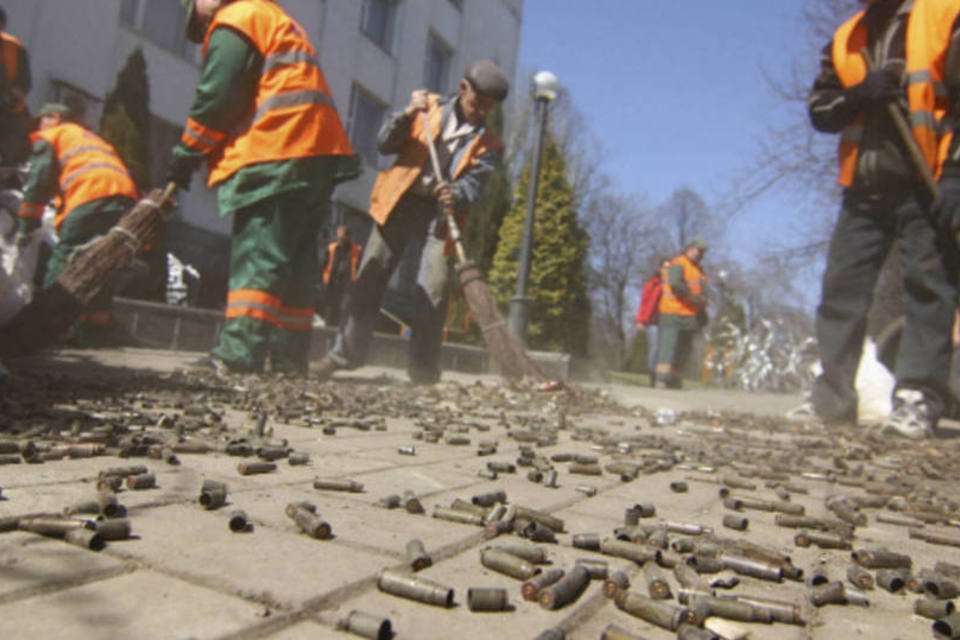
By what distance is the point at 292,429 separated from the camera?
12.5ft

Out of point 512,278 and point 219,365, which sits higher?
point 512,278

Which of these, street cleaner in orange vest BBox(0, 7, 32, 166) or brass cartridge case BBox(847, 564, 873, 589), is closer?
brass cartridge case BBox(847, 564, 873, 589)

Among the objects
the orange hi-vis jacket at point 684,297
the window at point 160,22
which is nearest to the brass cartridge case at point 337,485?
the orange hi-vis jacket at point 684,297

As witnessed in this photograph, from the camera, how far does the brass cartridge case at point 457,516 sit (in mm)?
2193

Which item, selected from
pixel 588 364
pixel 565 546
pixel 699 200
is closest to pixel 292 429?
pixel 565 546

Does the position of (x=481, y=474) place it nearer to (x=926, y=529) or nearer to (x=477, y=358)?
(x=926, y=529)

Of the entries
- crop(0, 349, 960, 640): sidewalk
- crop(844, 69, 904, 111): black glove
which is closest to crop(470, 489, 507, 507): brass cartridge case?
crop(0, 349, 960, 640): sidewalk

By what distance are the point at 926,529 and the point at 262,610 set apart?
2272mm

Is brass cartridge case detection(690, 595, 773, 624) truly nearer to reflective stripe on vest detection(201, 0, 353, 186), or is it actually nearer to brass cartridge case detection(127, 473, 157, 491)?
brass cartridge case detection(127, 473, 157, 491)

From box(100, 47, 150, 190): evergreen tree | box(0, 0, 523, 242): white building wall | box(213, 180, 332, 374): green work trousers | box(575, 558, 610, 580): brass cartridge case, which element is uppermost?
box(0, 0, 523, 242): white building wall

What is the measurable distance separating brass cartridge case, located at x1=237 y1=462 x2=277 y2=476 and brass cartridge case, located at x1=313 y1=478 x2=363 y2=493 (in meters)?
0.23

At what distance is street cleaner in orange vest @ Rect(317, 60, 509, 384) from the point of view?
743 centimetres

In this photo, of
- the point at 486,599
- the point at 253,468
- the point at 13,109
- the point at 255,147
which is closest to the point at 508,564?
the point at 486,599

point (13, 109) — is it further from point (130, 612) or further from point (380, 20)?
point (380, 20)
